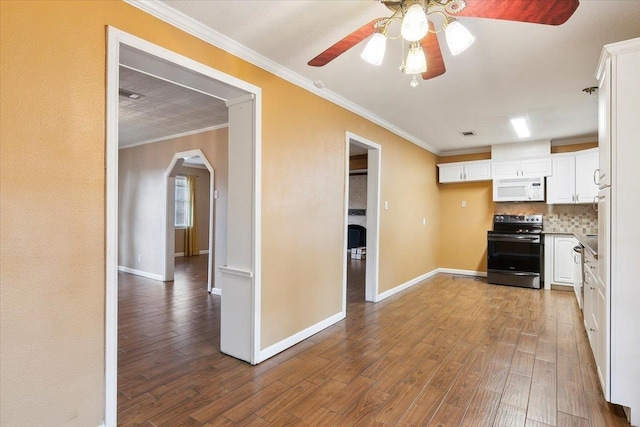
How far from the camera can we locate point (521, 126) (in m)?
4.72

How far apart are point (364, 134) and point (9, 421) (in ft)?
12.8

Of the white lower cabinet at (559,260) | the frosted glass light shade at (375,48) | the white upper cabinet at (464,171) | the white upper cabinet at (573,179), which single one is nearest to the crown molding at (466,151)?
the white upper cabinet at (464,171)

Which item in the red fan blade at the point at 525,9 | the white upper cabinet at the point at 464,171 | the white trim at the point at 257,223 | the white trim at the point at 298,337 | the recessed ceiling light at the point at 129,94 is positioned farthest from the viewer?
the white upper cabinet at the point at 464,171

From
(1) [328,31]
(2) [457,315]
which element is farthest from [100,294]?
(2) [457,315]

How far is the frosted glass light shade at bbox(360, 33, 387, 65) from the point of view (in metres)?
1.64

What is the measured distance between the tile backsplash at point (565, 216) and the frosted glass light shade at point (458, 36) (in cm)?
539

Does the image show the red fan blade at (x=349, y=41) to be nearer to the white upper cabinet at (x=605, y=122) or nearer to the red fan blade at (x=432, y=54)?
the red fan blade at (x=432, y=54)

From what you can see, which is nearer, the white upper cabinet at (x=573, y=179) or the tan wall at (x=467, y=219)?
the white upper cabinet at (x=573, y=179)

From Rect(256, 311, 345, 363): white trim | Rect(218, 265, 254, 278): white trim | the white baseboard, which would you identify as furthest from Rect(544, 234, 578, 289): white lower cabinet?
the white baseboard

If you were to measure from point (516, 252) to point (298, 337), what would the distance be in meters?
4.28

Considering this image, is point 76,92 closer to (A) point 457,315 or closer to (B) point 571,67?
(B) point 571,67

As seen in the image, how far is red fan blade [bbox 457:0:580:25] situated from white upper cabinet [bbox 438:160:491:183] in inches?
196

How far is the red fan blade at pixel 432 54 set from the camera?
173 cm

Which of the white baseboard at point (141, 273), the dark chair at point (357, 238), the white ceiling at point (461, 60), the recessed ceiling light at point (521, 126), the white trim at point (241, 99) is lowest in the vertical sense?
the white baseboard at point (141, 273)
